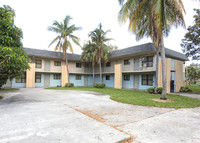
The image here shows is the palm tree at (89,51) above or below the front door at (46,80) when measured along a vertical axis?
above

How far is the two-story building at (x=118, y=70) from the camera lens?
15.9 meters

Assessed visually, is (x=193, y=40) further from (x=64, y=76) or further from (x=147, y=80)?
(x=64, y=76)

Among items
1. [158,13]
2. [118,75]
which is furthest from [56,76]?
[158,13]

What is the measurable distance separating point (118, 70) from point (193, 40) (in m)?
10.6

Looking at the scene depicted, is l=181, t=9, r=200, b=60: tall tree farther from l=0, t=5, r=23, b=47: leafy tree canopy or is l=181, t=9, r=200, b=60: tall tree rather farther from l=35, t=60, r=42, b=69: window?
l=35, t=60, r=42, b=69: window

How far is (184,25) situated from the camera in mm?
8836

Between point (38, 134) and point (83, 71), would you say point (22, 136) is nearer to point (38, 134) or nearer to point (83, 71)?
point (38, 134)

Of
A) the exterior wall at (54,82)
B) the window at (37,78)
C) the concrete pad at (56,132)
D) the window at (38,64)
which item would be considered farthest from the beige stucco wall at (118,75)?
the concrete pad at (56,132)

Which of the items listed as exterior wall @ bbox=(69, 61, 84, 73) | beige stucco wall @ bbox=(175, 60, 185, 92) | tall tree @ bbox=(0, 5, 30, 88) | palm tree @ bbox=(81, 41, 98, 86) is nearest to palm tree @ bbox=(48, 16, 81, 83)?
palm tree @ bbox=(81, 41, 98, 86)

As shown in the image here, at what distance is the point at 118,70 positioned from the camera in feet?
65.0

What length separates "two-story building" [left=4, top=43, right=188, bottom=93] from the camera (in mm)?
15922

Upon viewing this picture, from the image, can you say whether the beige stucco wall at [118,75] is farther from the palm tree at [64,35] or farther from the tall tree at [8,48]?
the tall tree at [8,48]

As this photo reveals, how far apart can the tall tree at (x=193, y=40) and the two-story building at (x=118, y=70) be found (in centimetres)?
185

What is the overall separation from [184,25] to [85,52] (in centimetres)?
1534
